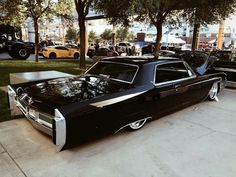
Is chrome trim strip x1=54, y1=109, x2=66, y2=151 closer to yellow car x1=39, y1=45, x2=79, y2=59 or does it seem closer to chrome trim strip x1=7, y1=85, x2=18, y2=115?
chrome trim strip x1=7, y1=85, x2=18, y2=115

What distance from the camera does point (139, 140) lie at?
4.02 meters

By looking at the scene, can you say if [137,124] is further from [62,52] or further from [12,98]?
[62,52]

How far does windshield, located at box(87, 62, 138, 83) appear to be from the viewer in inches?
176

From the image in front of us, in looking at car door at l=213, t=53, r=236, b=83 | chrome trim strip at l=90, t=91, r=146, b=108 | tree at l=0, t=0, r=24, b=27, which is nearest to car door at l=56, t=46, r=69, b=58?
tree at l=0, t=0, r=24, b=27

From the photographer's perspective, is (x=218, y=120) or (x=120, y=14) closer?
(x=218, y=120)

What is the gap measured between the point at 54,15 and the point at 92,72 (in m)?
11.3

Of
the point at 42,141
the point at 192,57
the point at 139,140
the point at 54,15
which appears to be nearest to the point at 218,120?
the point at 139,140

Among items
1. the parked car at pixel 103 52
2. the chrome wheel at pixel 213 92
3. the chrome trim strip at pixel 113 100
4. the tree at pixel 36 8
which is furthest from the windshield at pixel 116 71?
the parked car at pixel 103 52

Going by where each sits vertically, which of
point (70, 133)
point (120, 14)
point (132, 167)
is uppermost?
point (120, 14)

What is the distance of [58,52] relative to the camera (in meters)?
21.7

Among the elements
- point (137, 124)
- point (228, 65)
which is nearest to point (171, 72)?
point (137, 124)

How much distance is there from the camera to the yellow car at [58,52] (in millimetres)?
21031

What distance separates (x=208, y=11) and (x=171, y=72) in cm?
778

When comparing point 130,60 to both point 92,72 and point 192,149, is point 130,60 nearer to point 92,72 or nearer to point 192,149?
point 92,72
